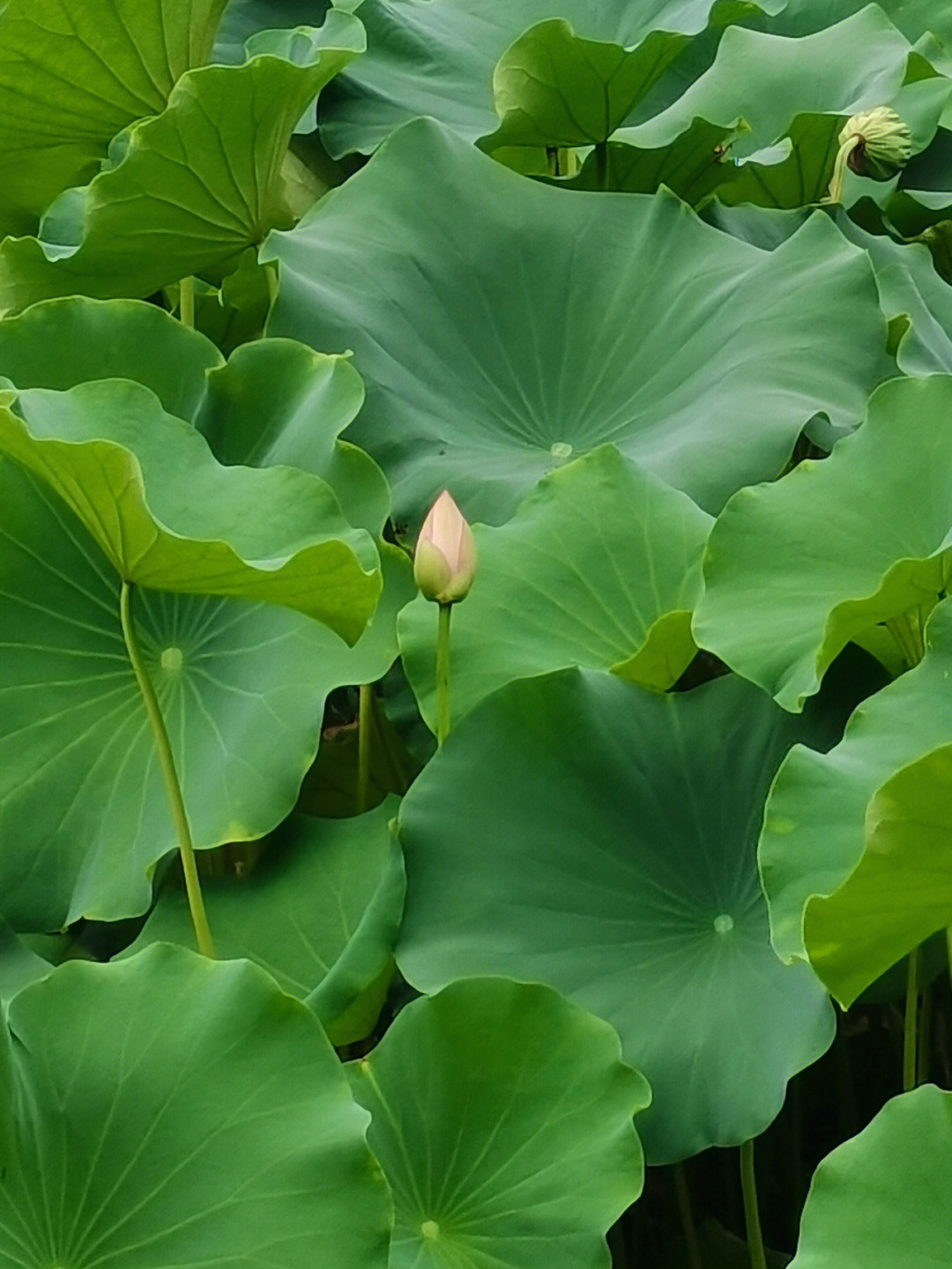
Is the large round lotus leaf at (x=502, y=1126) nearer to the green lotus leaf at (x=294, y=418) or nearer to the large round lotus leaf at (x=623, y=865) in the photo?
the large round lotus leaf at (x=623, y=865)

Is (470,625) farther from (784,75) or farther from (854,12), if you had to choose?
(854,12)

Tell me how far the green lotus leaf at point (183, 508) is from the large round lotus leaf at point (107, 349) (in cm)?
16

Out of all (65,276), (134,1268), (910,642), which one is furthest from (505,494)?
(134,1268)

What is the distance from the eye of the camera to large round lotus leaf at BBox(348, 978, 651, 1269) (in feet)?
2.37

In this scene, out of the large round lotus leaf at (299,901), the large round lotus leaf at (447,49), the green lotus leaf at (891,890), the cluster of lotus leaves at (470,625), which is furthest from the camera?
the large round lotus leaf at (447,49)

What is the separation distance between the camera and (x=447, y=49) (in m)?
1.48

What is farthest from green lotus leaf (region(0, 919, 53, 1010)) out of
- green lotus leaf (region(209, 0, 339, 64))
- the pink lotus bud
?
green lotus leaf (region(209, 0, 339, 64))

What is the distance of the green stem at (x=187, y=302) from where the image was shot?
128 cm

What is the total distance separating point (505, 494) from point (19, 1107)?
0.49 m

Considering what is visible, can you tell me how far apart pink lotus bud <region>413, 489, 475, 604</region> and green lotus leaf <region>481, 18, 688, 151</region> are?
57 centimetres

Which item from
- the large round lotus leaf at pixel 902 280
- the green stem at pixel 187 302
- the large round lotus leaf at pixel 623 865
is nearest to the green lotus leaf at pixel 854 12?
the large round lotus leaf at pixel 902 280

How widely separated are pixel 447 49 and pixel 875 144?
526 mm

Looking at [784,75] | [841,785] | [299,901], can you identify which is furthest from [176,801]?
[784,75]

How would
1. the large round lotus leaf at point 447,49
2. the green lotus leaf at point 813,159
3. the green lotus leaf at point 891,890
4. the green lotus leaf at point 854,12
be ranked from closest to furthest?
the green lotus leaf at point 891,890
the green lotus leaf at point 813,159
the large round lotus leaf at point 447,49
the green lotus leaf at point 854,12
